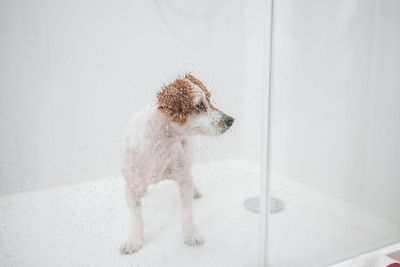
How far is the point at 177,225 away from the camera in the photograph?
891 mm

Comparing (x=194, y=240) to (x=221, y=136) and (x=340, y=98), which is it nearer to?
(x=221, y=136)

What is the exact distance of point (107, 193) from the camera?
2.59 ft

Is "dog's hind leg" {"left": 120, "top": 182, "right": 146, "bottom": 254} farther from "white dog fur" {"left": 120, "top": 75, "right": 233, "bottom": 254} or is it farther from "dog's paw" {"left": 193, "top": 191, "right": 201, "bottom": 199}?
"dog's paw" {"left": 193, "top": 191, "right": 201, "bottom": 199}

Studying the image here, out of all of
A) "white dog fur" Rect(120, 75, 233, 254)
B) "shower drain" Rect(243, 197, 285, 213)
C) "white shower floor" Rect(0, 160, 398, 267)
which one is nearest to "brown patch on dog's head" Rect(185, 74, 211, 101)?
"white dog fur" Rect(120, 75, 233, 254)

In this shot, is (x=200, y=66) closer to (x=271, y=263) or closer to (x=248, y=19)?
(x=248, y=19)

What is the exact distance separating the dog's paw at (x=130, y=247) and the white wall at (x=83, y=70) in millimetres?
195

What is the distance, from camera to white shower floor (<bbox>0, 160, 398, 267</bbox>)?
746 mm

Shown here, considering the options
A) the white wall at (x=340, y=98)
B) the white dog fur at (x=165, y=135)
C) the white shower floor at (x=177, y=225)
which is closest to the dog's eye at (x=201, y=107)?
the white dog fur at (x=165, y=135)

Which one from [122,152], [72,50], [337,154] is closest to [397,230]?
[337,154]

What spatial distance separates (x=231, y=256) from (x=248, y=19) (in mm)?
718

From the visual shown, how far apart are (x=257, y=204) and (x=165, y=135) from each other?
42 centimetres

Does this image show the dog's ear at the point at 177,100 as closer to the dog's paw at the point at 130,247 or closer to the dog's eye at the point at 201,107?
the dog's eye at the point at 201,107

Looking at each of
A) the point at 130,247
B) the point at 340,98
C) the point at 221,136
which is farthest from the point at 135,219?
the point at 340,98

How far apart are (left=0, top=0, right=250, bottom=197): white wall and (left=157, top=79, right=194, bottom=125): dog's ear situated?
1.0 inches
